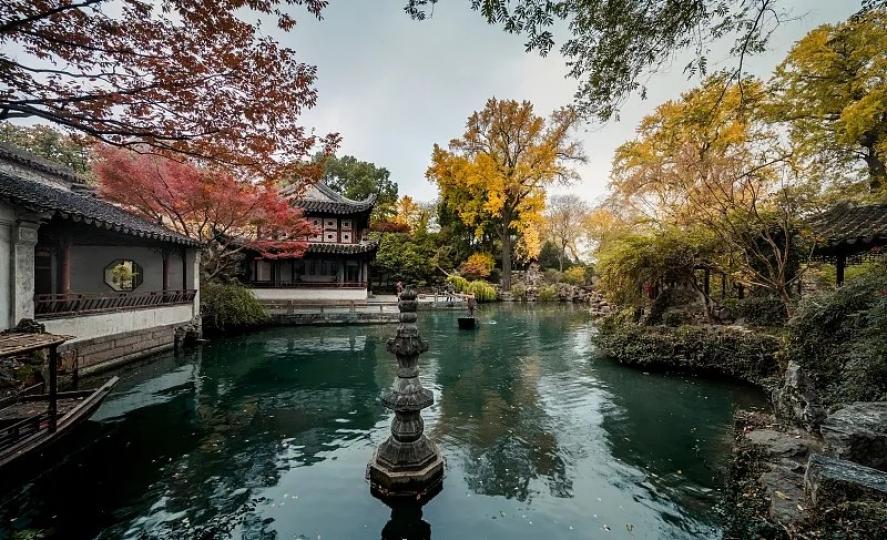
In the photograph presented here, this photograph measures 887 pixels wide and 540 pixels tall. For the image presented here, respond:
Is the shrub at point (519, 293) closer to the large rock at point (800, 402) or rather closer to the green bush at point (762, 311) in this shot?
the green bush at point (762, 311)

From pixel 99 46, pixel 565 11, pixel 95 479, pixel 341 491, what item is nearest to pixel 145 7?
pixel 99 46

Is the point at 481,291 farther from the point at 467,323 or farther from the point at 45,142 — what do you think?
the point at 45,142

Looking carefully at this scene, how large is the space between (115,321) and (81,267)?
21.7ft

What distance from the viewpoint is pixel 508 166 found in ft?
99.6

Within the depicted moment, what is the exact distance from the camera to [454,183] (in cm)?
3275

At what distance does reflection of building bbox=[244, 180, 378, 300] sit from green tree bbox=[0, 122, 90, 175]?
1606cm

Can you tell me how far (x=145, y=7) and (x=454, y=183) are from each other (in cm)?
2834

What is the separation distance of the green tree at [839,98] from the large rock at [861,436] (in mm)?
9690

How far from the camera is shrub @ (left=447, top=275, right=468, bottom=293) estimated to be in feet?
97.0

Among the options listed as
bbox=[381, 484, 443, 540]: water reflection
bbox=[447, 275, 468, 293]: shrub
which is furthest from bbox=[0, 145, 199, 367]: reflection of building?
bbox=[447, 275, 468, 293]: shrub

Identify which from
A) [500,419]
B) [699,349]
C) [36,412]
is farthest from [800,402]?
[36,412]

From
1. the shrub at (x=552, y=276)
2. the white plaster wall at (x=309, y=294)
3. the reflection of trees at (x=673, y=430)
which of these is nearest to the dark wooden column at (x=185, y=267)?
the white plaster wall at (x=309, y=294)

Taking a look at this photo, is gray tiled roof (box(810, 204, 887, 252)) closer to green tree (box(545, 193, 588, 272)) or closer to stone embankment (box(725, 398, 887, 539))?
stone embankment (box(725, 398, 887, 539))

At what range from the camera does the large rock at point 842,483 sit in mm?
3025
